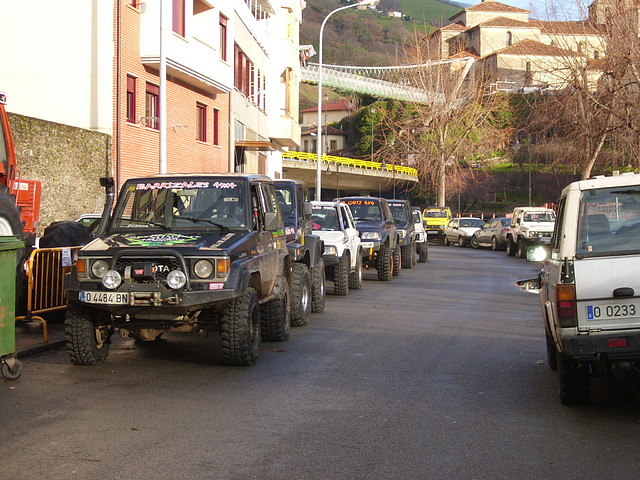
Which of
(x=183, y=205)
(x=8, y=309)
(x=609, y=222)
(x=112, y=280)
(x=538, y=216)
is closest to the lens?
(x=609, y=222)

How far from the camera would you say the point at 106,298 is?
28.3 ft

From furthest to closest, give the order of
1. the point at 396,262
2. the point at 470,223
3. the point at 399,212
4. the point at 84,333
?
the point at 470,223 < the point at 399,212 < the point at 396,262 < the point at 84,333

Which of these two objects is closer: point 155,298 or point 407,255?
point 155,298

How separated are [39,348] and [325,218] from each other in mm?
8974

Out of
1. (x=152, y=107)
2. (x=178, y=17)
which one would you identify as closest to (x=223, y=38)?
(x=178, y=17)

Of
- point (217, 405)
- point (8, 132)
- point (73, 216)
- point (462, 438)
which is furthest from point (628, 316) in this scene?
point (73, 216)

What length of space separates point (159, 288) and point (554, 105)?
29.8 meters

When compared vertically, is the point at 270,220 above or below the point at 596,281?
above

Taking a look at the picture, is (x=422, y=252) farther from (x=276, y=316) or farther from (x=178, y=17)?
(x=276, y=316)

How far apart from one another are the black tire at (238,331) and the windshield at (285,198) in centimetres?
480

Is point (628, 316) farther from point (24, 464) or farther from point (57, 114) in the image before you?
point (57, 114)

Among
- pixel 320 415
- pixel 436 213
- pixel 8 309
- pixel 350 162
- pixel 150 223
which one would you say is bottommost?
pixel 320 415

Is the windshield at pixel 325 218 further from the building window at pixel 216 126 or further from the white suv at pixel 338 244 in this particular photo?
the building window at pixel 216 126

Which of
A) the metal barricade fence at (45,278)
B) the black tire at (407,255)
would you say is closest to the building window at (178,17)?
the black tire at (407,255)
